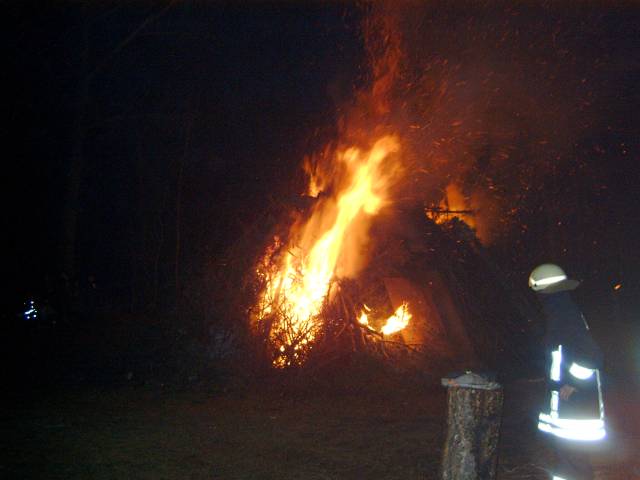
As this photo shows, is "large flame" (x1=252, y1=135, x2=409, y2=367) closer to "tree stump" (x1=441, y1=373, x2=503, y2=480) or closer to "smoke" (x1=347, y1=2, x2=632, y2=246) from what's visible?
"smoke" (x1=347, y1=2, x2=632, y2=246)

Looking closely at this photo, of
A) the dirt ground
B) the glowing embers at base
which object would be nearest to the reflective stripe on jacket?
the dirt ground

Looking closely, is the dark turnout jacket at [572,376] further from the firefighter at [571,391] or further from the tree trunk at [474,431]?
the tree trunk at [474,431]

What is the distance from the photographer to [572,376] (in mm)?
4789

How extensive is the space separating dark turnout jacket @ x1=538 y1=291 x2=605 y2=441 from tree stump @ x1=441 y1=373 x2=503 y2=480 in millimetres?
420

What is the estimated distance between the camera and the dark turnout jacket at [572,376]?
472 cm

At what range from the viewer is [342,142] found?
34.3ft

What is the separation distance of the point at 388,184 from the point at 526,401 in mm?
3965

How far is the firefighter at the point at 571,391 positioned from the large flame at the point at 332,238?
5322mm

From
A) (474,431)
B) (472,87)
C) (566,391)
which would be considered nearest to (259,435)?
(474,431)

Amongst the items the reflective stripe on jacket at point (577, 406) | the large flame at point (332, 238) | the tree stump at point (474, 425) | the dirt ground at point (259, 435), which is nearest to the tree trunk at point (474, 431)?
the tree stump at point (474, 425)

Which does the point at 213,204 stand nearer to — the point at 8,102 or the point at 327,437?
the point at 8,102

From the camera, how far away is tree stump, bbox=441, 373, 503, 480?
16.0 feet

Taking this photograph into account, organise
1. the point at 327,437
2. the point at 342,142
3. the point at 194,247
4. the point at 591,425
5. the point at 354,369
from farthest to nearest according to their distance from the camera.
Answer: the point at 194,247 < the point at 342,142 < the point at 354,369 < the point at 327,437 < the point at 591,425

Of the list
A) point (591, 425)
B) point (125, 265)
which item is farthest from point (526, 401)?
point (125, 265)
